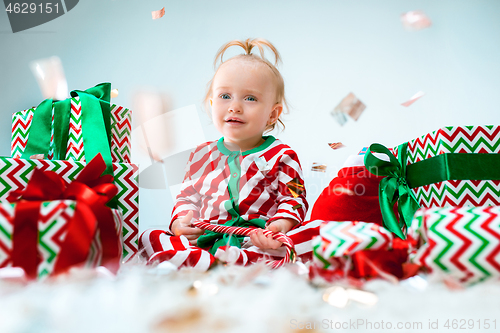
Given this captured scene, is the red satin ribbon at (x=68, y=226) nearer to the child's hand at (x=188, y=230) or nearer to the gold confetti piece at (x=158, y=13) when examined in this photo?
the child's hand at (x=188, y=230)

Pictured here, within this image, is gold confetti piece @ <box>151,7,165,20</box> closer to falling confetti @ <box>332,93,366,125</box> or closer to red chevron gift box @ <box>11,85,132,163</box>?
red chevron gift box @ <box>11,85,132,163</box>

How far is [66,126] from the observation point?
0.76m

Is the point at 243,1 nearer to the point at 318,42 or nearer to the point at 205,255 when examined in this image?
the point at 318,42

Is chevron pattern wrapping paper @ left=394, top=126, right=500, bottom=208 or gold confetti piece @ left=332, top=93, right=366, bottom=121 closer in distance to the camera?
chevron pattern wrapping paper @ left=394, top=126, right=500, bottom=208

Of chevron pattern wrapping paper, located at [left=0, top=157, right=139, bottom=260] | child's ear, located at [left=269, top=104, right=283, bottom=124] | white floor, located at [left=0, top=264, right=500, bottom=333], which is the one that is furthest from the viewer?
child's ear, located at [left=269, top=104, right=283, bottom=124]

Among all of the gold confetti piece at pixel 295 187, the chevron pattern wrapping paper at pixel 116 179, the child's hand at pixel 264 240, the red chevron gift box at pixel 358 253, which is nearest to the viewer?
the red chevron gift box at pixel 358 253

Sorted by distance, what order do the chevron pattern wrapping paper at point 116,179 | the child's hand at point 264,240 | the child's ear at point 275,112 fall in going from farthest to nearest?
the child's ear at point 275,112
the child's hand at point 264,240
the chevron pattern wrapping paper at point 116,179

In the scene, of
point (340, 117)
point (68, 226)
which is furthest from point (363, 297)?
point (340, 117)

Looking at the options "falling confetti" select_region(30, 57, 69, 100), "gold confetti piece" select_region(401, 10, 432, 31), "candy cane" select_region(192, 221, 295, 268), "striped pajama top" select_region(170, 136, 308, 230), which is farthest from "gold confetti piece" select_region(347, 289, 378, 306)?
"gold confetti piece" select_region(401, 10, 432, 31)

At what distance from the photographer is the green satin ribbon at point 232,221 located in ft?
2.53

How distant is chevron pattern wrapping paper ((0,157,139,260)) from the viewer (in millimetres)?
566

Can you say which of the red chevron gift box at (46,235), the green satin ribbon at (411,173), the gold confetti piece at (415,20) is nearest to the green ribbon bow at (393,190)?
the green satin ribbon at (411,173)

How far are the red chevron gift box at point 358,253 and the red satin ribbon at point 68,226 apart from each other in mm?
270

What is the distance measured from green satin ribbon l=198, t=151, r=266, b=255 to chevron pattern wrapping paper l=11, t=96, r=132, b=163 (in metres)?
0.26
